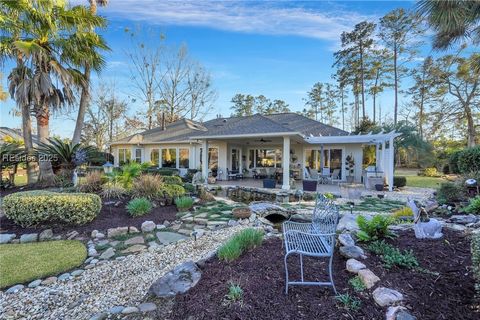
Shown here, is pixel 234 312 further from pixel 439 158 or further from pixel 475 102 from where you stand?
pixel 475 102

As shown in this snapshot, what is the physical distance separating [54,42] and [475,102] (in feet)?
105

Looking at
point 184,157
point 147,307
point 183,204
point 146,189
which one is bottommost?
point 147,307

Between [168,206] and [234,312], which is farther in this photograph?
[168,206]

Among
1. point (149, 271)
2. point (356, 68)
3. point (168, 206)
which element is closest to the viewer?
point (149, 271)

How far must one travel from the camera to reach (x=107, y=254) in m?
4.70

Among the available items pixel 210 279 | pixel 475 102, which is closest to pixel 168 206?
→ pixel 210 279

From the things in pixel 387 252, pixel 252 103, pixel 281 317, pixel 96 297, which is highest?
pixel 252 103

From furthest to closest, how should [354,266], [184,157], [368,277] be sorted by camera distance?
[184,157]
[354,266]
[368,277]

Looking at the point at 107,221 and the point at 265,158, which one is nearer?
the point at 107,221

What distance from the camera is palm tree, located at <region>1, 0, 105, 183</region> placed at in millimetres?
9633

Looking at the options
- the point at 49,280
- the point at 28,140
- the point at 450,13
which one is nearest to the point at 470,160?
the point at 450,13

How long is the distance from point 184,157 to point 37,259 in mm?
14007

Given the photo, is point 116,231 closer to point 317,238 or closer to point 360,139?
point 317,238

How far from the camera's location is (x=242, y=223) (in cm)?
622
